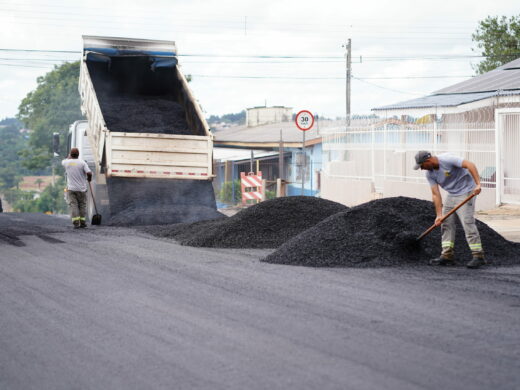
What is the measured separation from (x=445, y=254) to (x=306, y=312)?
139 inches

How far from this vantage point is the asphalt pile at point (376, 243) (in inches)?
384

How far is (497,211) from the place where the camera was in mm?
17781

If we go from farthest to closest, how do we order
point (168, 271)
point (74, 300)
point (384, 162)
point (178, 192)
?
point (384, 162)
point (178, 192)
point (168, 271)
point (74, 300)

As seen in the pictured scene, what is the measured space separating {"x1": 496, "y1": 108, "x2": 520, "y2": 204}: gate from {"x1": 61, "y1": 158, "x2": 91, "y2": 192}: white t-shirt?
9.39 meters

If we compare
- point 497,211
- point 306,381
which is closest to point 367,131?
point 497,211

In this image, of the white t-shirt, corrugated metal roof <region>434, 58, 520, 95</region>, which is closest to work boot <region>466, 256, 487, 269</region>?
the white t-shirt

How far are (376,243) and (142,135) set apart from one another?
295 inches

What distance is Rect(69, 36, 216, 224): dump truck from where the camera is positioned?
16.1 metres

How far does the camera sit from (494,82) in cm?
2380

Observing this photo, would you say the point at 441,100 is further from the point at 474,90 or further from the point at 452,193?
the point at 452,193

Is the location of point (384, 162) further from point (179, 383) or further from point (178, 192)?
point (179, 383)

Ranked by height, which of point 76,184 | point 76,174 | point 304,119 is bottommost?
point 76,184

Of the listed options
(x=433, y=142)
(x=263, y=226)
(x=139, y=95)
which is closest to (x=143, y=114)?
(x=139, y=95)

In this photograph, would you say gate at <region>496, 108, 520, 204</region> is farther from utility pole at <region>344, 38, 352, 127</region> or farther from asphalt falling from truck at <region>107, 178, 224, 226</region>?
utility pole at <region>344, 38, 352, 127</region>
